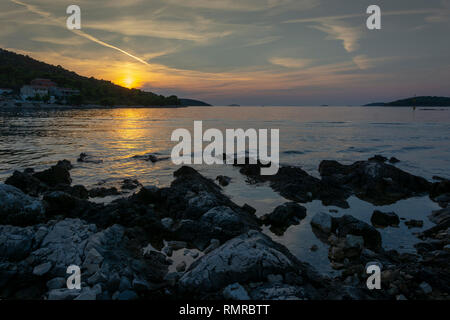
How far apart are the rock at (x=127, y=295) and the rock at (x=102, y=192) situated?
9.72 m

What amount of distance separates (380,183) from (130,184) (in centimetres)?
1559

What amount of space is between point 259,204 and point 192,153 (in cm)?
1763

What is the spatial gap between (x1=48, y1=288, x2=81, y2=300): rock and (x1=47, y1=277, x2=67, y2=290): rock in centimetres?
27

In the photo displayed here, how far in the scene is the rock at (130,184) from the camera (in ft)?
54.5

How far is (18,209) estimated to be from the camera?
970 cm

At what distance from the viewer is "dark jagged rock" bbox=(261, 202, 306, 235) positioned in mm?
11376

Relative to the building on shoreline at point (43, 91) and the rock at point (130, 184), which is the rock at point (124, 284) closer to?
the rock at point (130, 184)

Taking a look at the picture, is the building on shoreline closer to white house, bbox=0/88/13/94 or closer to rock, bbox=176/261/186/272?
white house, bbox=0/88/13/94

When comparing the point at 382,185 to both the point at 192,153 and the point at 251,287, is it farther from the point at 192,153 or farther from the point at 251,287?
the point at 192,153

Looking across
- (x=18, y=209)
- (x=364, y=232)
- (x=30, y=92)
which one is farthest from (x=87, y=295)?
(x=30, y=92)

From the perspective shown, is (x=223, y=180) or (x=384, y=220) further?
(x=223, y=180)

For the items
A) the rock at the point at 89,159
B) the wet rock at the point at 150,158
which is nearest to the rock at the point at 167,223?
the wet rock at the point at 150,158

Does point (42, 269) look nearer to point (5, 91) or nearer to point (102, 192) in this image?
A: point (102, 192)

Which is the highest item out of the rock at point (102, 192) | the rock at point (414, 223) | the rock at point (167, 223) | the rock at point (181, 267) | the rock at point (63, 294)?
the rock at point (102, 192)
